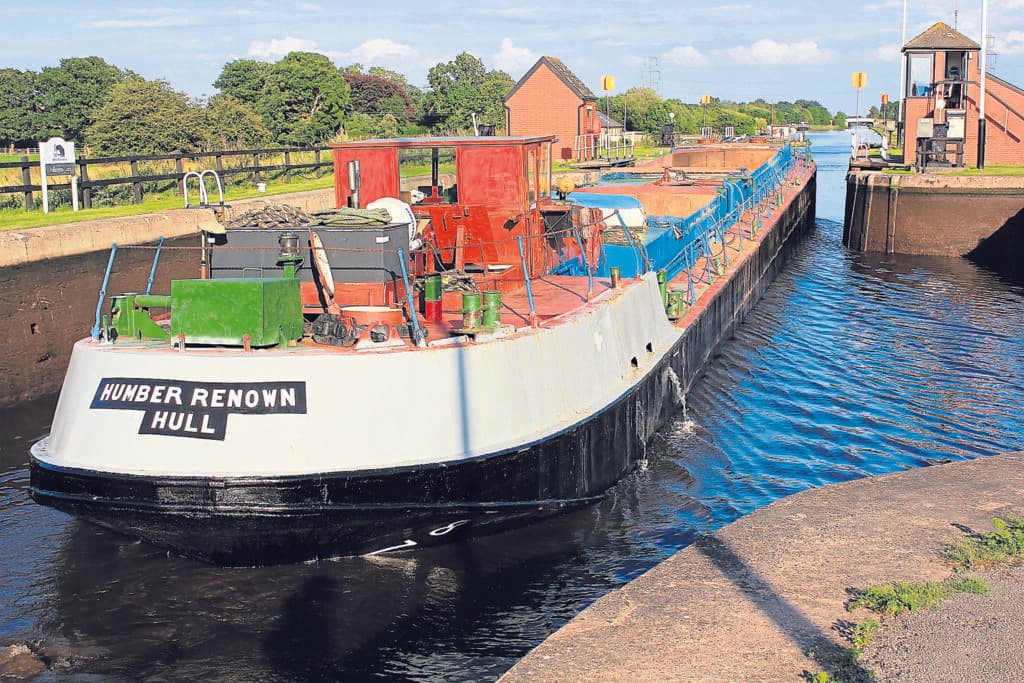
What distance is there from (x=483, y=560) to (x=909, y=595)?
4.14 metres

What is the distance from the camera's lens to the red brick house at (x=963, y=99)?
42750 millimetres

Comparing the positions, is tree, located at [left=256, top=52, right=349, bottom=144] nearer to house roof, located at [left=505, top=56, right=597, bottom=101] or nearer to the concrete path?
house roof, located at [left=505, top=56, right=597, bottom=101]

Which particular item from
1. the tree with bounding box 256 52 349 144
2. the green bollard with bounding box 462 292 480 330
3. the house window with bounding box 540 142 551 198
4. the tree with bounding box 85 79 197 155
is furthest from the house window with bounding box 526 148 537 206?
the tree with bounding box 256 52 349 144

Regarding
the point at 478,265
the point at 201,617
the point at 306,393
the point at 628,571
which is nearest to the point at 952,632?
the point at 628,571

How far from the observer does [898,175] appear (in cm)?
3538

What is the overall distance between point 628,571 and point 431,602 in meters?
2.13

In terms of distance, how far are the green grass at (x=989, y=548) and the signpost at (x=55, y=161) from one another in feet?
61.7

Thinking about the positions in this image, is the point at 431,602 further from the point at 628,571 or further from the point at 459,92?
the point at 459,92

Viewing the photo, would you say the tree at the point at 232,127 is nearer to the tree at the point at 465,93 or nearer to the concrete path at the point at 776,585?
the tree at the point at 465,93

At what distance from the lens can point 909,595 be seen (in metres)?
7.46

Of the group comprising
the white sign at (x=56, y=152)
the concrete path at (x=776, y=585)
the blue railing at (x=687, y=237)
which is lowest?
the concrete path at (x=776, y=585)

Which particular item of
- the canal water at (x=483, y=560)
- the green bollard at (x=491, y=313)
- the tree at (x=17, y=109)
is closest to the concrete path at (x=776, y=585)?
the canal water at (x=483, y=560)

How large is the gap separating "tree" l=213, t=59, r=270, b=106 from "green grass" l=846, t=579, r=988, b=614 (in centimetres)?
6218

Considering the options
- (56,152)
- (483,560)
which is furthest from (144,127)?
(483,560)
